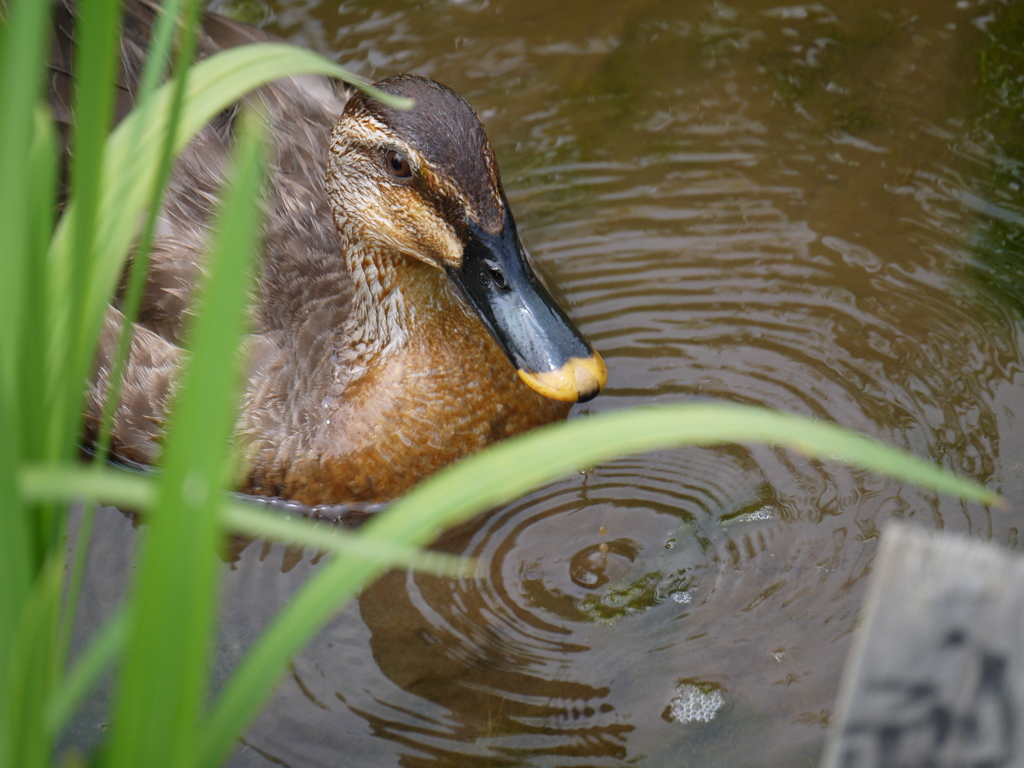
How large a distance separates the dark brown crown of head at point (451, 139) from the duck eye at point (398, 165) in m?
0.06

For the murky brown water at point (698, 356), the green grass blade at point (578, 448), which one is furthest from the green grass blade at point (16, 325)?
the murky brown water at point (698, 356)

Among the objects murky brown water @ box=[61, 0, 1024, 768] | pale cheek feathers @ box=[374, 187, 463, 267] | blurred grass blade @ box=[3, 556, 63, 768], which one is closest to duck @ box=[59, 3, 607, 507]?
pale cheek feathers @ box=[374, 187, 463, 267]

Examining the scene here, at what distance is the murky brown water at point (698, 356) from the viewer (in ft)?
7.75

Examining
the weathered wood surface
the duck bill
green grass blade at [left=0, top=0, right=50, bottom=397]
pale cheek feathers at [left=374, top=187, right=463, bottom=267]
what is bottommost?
the weathered wood surface

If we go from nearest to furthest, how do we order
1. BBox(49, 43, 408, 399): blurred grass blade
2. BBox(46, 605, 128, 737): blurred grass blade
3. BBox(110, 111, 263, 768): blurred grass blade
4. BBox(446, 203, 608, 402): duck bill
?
BBox(110, 111, 263, 768): blurred grass blade < BBox(46, 605, 128, 737): blurred grass blade < BBox(49, 43, 408, 399): blurred grass blade < BBox(446, 203, 608, 402): duck bill

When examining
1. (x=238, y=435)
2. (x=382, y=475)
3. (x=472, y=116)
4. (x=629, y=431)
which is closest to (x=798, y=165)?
(x=472, y=116)

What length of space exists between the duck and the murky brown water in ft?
0.87

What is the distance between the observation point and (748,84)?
4113 millimetres

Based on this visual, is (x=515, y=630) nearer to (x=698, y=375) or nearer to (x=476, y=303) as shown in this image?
(x=476, y=303)

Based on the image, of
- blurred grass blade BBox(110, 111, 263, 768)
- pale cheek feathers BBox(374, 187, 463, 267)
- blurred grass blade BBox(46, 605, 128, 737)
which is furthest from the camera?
pale cheek feathers BBox(374, 187, 463, 267)

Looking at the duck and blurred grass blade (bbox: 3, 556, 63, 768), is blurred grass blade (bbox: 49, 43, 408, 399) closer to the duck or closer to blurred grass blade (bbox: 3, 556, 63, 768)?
blurred grass blade (bbox: 3, 556, 63, 768)

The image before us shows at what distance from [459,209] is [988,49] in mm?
2794

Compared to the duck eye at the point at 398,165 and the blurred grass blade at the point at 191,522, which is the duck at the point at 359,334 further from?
the blurred grass blade at the point at 191,522

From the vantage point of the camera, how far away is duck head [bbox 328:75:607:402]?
94.0 inches
